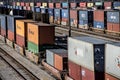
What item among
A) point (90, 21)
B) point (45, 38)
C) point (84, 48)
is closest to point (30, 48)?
point (45, 38)

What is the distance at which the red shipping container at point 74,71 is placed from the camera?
26631 millimetres

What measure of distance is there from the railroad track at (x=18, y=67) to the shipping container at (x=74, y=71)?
21.2 feet

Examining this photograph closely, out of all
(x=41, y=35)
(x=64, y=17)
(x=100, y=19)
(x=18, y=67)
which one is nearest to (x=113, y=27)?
(x=100, y=19)

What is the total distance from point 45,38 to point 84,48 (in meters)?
14.9

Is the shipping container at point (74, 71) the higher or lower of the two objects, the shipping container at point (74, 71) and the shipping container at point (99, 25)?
the lower

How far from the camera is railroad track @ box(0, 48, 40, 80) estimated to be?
35000 millimetres

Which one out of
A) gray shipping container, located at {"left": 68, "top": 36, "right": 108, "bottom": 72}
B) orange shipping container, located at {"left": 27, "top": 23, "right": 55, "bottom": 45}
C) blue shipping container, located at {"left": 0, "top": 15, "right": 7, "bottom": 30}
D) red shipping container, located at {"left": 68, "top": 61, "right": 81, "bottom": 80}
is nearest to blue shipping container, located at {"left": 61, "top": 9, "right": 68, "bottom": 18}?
blue shipping container, located at {"left": 0, "top": 15, "right": 7, "bottom": 30}

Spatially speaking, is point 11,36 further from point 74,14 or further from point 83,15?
point 74,14

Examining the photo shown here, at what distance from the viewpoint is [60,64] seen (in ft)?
106

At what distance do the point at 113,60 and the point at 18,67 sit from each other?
66.3 ft

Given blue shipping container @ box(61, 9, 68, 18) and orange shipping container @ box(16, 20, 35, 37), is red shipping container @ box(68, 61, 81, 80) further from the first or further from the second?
blue shipping container @ box(61, 9, 68, 18)

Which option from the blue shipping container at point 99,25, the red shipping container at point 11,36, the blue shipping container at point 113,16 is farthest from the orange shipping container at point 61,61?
the blue shipping container at point 99,25

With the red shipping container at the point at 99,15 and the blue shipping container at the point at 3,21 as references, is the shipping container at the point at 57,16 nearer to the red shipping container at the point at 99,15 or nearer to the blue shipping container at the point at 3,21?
the red shipping container at the point at 99,15

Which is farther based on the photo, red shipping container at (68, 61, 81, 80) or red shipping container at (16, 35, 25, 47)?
red shipping container at (16, 35, 25, 47)
